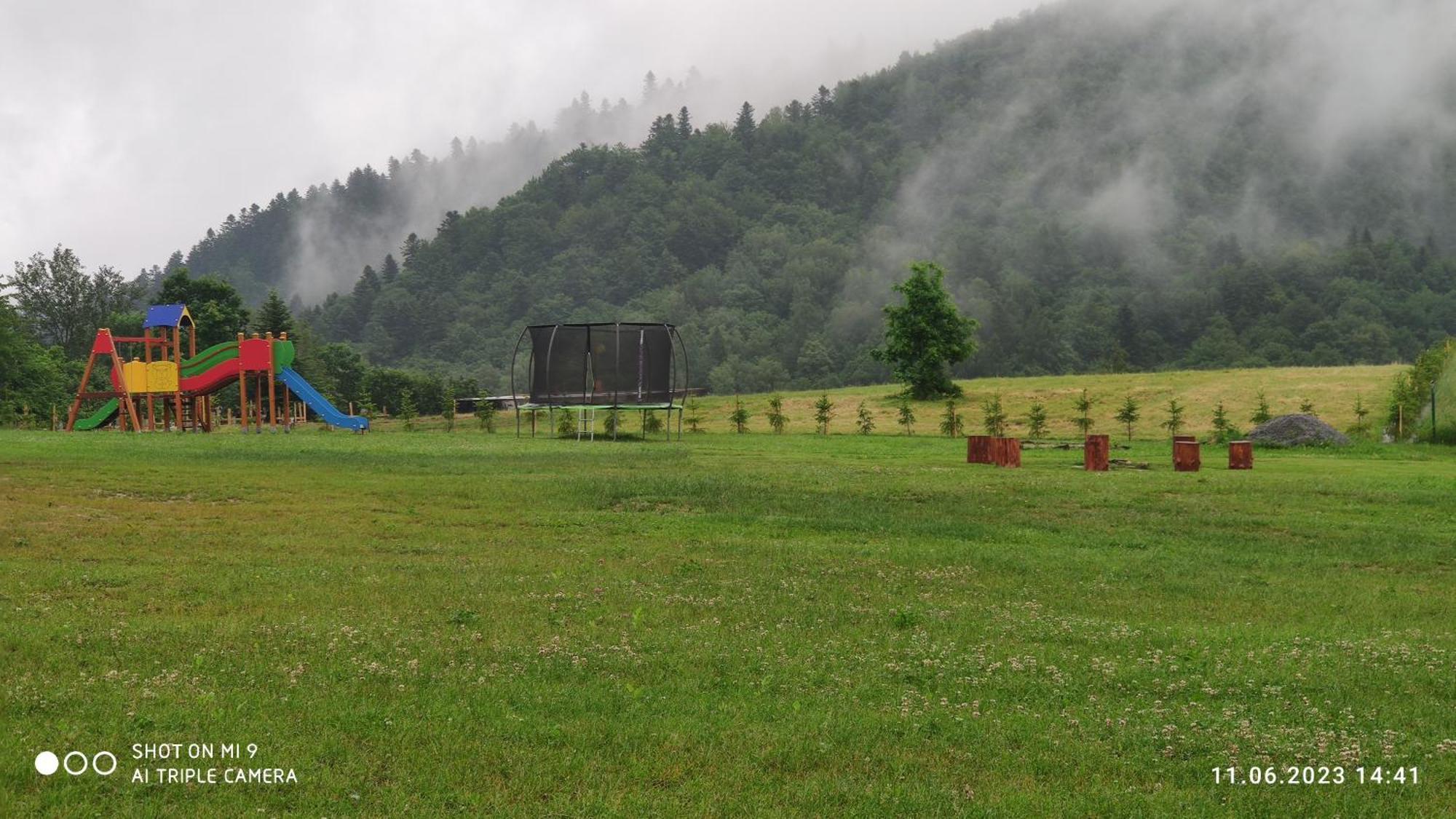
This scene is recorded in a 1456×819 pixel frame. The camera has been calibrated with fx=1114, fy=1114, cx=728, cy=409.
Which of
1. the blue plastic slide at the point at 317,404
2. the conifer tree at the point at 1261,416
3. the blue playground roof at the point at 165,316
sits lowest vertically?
the conifer tree at the point at 1261,416

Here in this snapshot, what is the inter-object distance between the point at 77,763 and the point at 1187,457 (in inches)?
1223

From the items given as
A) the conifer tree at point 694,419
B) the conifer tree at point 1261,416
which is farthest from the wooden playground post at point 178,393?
the conifer tree at point 1261,416

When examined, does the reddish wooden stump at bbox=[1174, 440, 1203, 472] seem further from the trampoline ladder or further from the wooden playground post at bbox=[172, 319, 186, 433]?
the wooden playground post at bbox=[172, 319, 186, 433]

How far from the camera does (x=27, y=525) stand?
17828 mm

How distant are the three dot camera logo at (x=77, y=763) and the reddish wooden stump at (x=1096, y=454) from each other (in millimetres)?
29080

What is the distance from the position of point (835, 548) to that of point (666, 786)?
10861 mm

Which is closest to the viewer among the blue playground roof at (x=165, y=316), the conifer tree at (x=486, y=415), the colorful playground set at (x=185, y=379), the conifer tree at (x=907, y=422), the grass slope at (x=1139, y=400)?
the colorful playground set at (x=185, y=379)

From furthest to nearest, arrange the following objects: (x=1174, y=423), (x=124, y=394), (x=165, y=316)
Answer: (x=165, y=316) < (x=1174, y=423) < (x=124, y=394)

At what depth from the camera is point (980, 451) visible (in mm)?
35969

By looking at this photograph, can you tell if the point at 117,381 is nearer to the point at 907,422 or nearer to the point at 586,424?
the point at 586,424

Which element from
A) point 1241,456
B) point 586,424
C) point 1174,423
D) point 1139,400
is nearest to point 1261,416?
point 1174,423

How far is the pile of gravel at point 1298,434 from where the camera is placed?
42.9 metres

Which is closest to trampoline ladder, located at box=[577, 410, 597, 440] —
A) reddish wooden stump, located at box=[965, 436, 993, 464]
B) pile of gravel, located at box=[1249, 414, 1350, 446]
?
reddish wooden stump, located at box=[965, 436, 993, 464]

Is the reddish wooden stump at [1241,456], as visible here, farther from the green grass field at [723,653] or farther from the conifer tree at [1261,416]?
the conifer tree at [1261,416]
